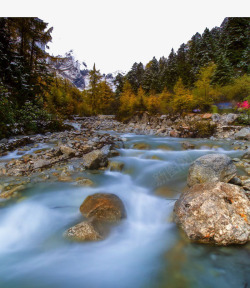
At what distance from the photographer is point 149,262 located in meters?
2.30

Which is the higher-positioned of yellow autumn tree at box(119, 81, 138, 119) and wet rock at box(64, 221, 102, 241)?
yellow autumn tree at box(119, 81, 138, 119)

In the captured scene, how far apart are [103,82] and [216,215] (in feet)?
118

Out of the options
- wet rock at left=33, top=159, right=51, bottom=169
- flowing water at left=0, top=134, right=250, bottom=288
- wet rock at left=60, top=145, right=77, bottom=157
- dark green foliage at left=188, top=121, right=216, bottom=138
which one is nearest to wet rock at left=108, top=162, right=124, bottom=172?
flowing water at left=0, top=134, right=250, bottom=288

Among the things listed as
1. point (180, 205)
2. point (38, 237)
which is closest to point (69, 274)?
point (38, 237)

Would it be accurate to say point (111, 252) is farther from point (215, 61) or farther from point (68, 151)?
point (215, 61)

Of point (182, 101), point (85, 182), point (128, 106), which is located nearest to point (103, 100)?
point (128, 106)

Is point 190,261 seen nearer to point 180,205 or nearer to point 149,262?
point 149,262

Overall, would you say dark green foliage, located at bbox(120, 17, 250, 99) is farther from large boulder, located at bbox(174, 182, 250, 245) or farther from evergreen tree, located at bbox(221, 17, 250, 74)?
large boulder, located at bbox(174, 182, 250, 245)

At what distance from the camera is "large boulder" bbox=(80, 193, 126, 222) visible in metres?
2.91

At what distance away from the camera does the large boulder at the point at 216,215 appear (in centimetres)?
218

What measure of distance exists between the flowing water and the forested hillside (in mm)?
6259

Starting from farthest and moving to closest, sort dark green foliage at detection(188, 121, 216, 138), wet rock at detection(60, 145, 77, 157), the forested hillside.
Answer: dark green foliage at detection(188, 121, 216, 138), the forested hillside, wet rock at detection(60, 145, 77, 157)

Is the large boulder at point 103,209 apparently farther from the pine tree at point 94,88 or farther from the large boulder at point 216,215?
the pine tree at point 94,88

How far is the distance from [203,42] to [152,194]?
35.8 m
